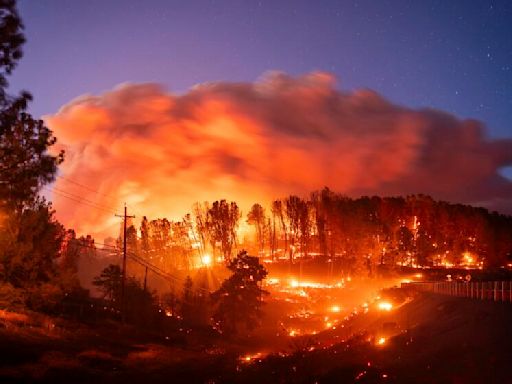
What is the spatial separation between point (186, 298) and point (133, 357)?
35.7 m

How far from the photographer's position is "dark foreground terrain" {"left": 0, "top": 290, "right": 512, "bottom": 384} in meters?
22.8

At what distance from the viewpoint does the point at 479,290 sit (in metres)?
45.1

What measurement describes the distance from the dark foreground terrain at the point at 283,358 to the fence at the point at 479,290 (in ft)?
5.01

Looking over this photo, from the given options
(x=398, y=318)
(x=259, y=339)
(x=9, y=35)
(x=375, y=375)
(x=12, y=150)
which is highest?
(x=9, y=35)

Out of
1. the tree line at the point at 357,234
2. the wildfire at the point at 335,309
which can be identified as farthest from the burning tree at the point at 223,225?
the wildfire at the point at 335,309

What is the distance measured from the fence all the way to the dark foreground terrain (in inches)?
60.1

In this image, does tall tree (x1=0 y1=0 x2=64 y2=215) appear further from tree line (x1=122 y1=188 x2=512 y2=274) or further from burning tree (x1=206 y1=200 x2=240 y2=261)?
burning tree (x1=206 y1=200 x2=240 y2=261)

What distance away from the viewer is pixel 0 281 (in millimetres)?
38781

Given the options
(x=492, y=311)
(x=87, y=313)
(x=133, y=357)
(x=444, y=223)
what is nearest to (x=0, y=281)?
(x=133, y=357)

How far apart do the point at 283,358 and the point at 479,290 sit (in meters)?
20.3

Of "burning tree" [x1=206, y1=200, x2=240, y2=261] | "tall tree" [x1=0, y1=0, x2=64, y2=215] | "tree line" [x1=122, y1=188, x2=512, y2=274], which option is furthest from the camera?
"burning tree" [x1=206, y1=200, x2=240, y2=261]

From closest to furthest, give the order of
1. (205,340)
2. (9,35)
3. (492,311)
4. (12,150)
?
1. (9,35)
2. (12,150)
3. (492,311)
4. (205,340)

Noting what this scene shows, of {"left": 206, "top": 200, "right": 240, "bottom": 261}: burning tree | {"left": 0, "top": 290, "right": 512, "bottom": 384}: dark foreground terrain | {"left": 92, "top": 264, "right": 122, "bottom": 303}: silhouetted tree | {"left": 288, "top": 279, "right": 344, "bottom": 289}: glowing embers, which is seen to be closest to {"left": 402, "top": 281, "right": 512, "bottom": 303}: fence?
{"left": 0, "top": 290, "right": 512, "bottom": 384}: dark foreground terrain

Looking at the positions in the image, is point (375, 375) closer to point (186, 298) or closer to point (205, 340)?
point (205, 340)
